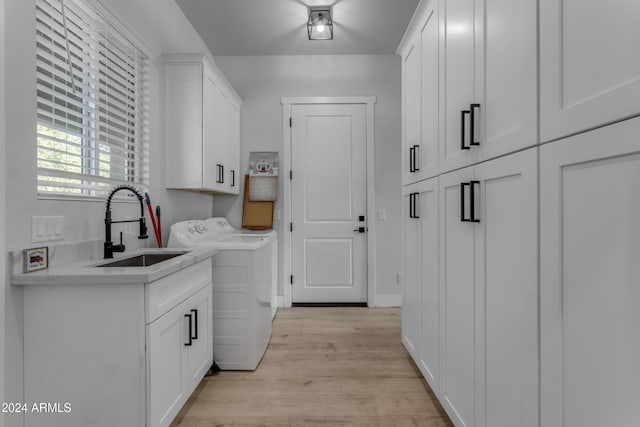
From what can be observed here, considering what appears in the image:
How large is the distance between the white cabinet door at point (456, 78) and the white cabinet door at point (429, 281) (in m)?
0.27

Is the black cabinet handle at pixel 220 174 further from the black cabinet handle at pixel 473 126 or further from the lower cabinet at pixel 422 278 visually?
the black cabinet handle at pixel 473 126

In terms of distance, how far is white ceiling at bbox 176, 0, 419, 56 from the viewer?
2.97 m

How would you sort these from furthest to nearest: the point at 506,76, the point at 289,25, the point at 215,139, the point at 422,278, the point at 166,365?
the point at 289,25, the point at 215,139, the point at 422,278, the point at 166,365, the point at 506,76

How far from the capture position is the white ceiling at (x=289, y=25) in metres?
2.97

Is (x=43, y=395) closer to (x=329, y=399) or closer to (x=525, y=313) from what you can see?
(x=329, y=399)

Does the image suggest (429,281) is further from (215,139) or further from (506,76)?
(215,139)

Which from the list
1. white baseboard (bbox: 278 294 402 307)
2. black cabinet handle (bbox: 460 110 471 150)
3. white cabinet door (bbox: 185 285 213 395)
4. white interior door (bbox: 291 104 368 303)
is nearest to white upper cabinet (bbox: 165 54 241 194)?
white cabinet door (bbox: 185 285 213 395)

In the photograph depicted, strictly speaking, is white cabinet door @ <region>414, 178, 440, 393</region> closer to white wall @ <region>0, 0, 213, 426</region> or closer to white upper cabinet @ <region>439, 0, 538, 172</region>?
white upper cabinet @ <region>439, 0, 538, 172</region>

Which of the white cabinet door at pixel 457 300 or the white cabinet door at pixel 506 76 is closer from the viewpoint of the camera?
the white cabinet door at pixel 506 76

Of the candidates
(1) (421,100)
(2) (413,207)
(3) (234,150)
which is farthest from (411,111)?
(3) (234,150)

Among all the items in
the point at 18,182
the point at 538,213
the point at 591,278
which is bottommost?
the point at 591,278

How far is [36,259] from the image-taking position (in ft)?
4.76

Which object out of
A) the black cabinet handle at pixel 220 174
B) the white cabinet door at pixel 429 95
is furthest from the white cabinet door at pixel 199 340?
the white cabinet door at pixel 429 95

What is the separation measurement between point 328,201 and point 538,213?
2997mm
